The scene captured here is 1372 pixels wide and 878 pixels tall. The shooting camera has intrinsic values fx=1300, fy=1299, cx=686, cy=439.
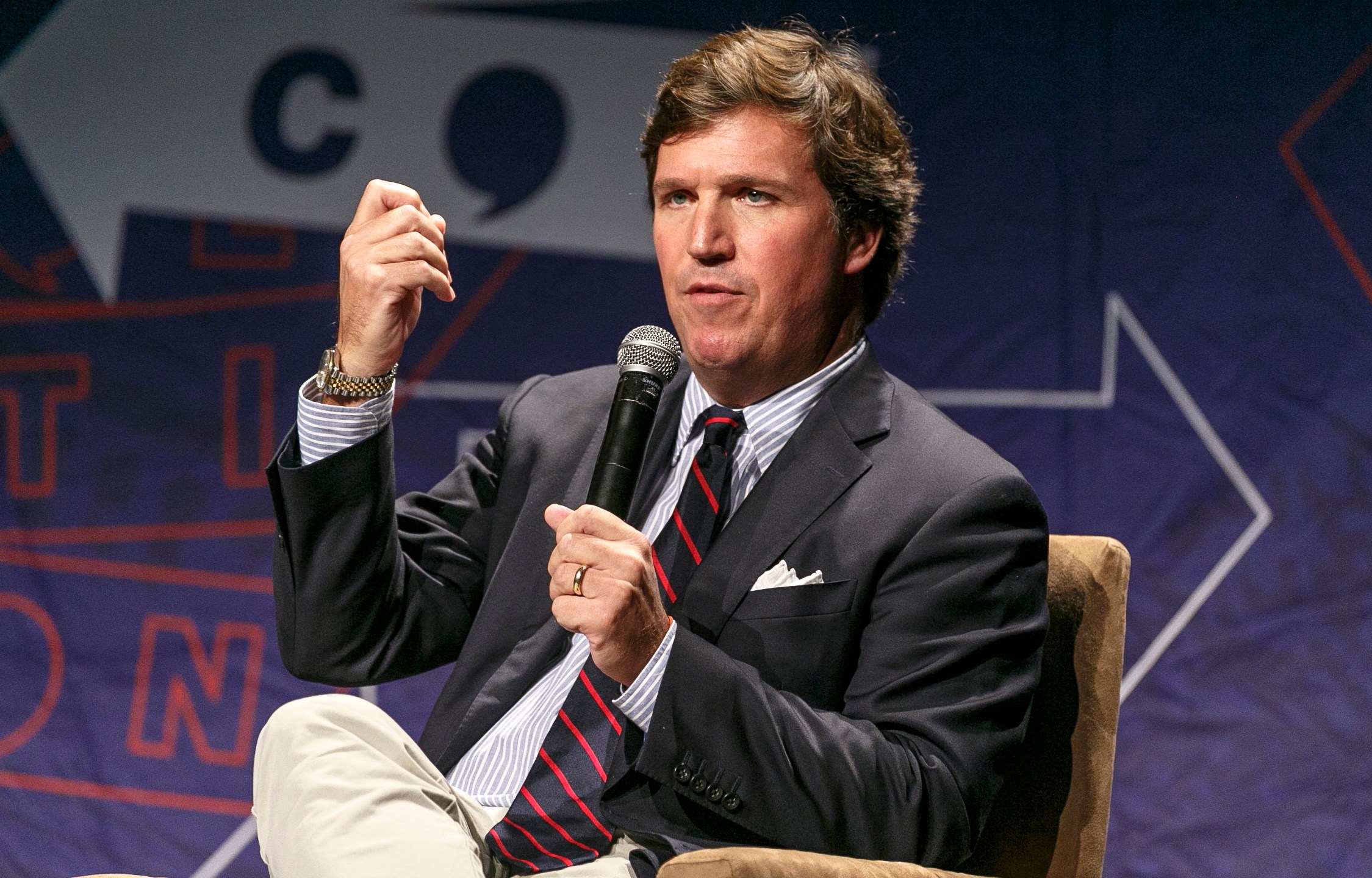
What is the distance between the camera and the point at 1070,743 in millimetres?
1560

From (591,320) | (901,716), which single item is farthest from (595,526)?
(591,320)

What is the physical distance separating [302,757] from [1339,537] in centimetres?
197

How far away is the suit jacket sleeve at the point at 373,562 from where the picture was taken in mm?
1523

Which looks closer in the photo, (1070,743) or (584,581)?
(584,581)

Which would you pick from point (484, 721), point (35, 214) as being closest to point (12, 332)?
point (35, 214)

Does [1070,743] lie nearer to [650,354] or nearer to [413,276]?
[650,354]

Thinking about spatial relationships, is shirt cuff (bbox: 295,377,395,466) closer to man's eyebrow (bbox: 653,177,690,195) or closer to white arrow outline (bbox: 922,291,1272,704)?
man's eyebrow (bbox: 653,177,690,195)

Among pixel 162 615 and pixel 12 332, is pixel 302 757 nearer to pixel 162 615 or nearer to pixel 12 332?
pixel 162 615

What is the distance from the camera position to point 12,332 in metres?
2.84

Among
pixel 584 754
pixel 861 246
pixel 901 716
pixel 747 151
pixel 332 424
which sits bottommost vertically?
pixel 584 754

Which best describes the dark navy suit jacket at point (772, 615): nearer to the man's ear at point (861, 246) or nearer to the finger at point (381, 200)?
the man's ear at point (861, 246)

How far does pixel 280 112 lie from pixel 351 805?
6.36 feet

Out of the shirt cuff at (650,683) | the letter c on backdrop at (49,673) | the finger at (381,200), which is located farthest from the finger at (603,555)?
the letter c on backdrop at (49,673)

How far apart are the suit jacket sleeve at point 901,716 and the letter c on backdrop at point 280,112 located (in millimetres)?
1828
